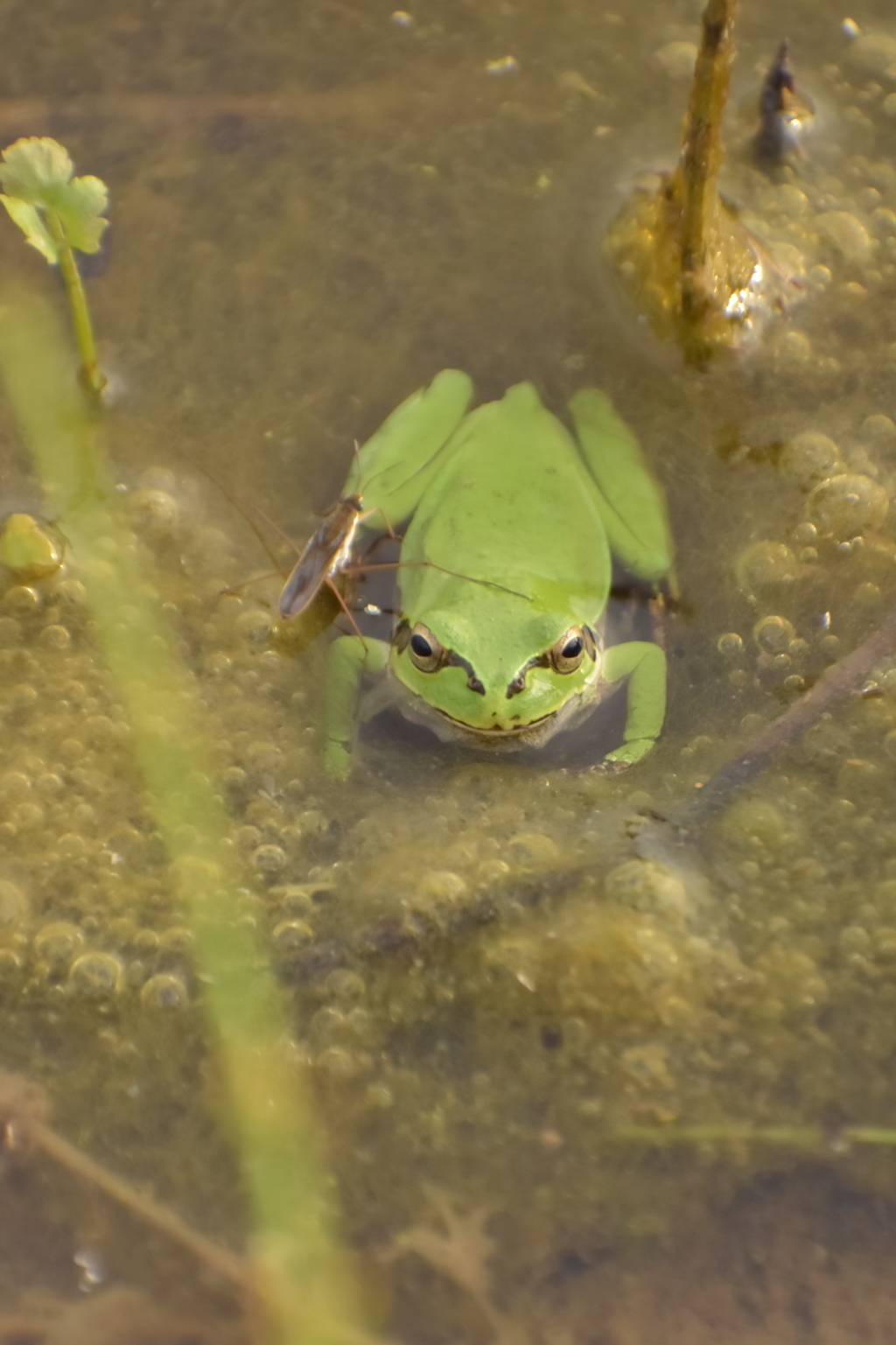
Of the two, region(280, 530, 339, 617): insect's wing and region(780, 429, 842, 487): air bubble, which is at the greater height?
region(780, 429, 842, 487): air bubble

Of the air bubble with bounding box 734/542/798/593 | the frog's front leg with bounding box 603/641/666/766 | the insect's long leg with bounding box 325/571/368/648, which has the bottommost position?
the insect's long leg with bounding box 325/571/368/648

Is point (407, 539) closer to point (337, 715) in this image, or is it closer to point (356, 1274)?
point (337, 715)

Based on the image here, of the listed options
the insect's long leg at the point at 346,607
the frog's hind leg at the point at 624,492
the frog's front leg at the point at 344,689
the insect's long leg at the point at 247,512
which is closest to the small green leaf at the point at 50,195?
the insect's long leg at the point at 247,512

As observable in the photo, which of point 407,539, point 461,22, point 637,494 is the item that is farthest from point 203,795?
point 461,22

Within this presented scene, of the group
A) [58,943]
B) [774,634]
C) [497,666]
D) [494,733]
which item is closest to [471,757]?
[494,733]

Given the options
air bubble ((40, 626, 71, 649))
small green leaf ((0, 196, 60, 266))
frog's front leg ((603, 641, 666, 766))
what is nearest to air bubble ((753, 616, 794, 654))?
frog's front leg ((603, 641, 666, 766))

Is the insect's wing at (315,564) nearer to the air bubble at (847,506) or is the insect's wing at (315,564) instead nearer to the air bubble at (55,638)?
the air bubble at (55,638)

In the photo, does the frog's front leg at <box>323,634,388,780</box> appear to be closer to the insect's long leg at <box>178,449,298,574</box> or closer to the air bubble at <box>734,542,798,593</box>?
the insect's long leg at <box>178,449,298,574</box>
